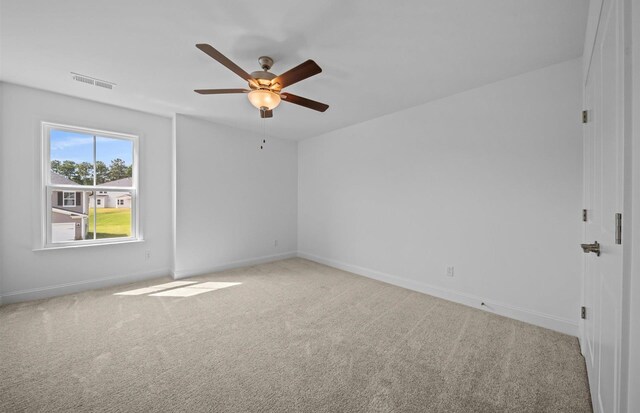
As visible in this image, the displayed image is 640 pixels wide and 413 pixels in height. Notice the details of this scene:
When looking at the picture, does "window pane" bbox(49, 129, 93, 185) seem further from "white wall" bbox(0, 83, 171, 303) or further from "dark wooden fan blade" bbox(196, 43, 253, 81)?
"dark wooden fan blade" bbox(196, 43, 253, 81)

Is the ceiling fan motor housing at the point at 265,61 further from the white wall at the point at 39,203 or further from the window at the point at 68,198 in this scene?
the window at the point at 68,198

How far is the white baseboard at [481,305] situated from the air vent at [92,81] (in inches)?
163

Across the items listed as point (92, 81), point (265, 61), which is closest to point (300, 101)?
point (265, 61)

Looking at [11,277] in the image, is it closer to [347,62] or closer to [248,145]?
[248,145]

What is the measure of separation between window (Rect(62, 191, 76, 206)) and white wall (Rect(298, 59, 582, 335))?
3986mm

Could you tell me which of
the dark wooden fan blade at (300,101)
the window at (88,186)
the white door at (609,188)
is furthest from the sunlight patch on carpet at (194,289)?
the white door at (609,188)

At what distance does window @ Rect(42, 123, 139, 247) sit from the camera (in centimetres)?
323

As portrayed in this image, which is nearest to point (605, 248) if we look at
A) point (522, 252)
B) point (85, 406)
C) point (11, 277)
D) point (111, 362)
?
point (522, 252)

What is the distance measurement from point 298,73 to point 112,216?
3.61 m

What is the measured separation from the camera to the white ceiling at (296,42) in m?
1.75

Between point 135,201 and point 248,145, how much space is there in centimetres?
204

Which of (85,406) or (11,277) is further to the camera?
(11,277)

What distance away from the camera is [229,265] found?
4.52 meters

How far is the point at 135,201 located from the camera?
12.6 ft
